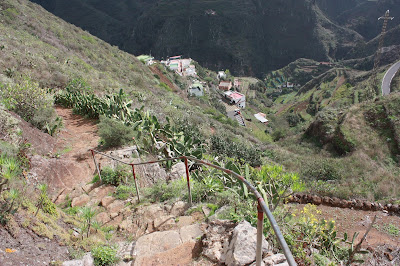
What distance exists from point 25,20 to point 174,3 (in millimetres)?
89996

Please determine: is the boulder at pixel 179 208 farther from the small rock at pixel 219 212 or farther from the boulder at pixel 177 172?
the boulder at pixel 177 172

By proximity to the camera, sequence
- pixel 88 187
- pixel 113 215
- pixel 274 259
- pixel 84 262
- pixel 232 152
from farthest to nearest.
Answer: pixel 232 152
pixel 88 187
pixel 113 215
pixel 84 262
pixel 274 259

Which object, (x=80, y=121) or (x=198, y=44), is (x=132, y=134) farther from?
(x=198, y=44)

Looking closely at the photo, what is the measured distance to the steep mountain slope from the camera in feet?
304

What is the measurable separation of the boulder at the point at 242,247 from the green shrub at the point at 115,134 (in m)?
4.42

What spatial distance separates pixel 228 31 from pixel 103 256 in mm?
102196

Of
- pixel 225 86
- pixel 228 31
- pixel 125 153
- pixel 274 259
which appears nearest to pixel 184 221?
pixel 274 259

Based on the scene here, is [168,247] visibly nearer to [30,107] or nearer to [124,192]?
[124,192]

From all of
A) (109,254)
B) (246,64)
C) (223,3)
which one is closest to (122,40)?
(223,3)

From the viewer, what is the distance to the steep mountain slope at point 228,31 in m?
92.8

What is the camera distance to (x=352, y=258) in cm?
300

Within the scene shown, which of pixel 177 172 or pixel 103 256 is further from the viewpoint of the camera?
pixel 177 172

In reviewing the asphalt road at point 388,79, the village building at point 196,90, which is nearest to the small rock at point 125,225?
the village building at point 196,90

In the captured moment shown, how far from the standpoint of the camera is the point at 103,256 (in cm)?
266
